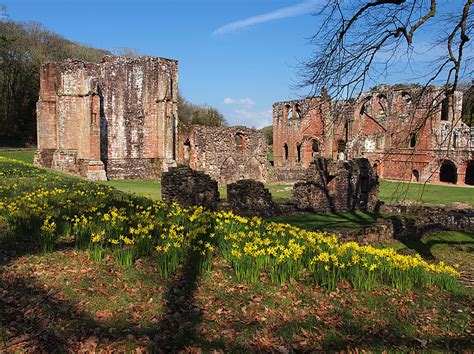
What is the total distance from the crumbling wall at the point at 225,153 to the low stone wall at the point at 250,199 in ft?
43.5

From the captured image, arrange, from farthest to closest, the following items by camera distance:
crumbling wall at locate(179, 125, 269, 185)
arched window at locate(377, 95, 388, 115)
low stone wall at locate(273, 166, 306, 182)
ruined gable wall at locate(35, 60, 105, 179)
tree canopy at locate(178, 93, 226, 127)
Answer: tree canopy at locate(178, 93, 226, 127) < arched window at locate(377, 95, 388, 115) < low stone wall at locate(273, 166, 306, 182) < crumbling wall at locate(179, 125, 269, 185) < ruined gable wall at locate(35, 60, 105, 179)

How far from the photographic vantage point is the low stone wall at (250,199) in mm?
15281

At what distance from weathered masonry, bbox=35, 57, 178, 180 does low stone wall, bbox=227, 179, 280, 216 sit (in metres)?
14.9

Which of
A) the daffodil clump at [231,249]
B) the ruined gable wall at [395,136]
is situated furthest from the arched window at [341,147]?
the daffodil clump at [231,249]

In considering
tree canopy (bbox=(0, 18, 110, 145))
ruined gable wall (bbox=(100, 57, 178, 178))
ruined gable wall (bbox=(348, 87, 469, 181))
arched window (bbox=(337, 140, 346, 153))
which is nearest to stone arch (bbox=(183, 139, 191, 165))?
ruined gable wall (bbox=(100, 57, 178, 178))

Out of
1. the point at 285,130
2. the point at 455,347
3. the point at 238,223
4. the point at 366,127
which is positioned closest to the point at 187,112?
the point at 285,130

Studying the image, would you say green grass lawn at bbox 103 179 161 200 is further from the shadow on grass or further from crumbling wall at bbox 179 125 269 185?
the shadow on grass

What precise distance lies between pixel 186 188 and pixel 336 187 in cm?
712

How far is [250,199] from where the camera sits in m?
15.5

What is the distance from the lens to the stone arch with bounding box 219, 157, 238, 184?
2980 cm

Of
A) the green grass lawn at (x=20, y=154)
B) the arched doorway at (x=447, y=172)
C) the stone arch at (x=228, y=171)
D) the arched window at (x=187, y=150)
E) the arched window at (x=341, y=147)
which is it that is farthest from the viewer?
the arched window at (x=341, y=147)

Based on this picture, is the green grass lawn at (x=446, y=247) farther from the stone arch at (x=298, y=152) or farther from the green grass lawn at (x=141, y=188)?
the stone arch at (x=298, y=152)

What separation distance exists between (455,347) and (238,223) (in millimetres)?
4280

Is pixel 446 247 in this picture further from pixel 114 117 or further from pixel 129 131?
pixel 114 117
